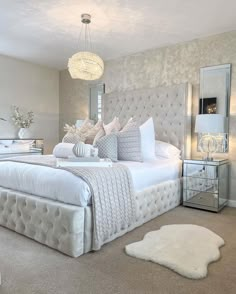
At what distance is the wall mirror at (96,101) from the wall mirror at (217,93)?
6.95ft

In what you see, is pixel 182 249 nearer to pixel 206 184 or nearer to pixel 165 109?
pixel 206 184

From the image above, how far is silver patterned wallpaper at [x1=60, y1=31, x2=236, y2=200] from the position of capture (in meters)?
3.67

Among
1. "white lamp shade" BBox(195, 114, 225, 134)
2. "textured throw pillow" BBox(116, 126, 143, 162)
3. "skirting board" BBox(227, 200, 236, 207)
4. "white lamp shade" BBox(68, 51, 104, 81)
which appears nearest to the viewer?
"white lamp shade" BBox(68, 51, 104, 81)

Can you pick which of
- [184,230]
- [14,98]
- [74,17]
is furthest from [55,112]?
[184,230]

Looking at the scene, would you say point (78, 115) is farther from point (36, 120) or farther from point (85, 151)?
point (85, 151)

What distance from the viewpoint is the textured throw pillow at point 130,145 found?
10.9 ft

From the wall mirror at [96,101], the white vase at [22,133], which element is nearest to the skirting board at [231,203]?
the wall mirror at [96,101]

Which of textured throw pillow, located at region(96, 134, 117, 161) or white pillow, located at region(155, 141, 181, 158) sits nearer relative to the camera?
textured throw pillow, located at region(96, 134, 117, 161)

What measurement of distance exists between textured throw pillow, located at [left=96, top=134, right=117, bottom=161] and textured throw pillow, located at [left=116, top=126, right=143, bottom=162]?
159 millimetres

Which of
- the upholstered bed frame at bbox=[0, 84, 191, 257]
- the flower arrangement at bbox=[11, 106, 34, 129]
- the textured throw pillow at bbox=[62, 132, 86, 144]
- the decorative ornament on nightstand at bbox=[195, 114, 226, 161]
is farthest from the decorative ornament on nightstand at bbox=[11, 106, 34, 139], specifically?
the decorative ornament on nightstand at bbox=[195, 114, 226, 161]

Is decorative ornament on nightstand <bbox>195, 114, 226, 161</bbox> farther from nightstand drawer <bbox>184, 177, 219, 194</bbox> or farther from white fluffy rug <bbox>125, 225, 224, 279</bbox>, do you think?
white fluffy rug <bbox>125, 225, 224, 279</bbox>

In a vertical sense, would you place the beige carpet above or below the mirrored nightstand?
below

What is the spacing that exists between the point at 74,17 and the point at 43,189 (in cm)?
228

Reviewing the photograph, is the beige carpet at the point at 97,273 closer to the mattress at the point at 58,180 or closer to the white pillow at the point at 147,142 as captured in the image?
the mattress at the point at 58,180
